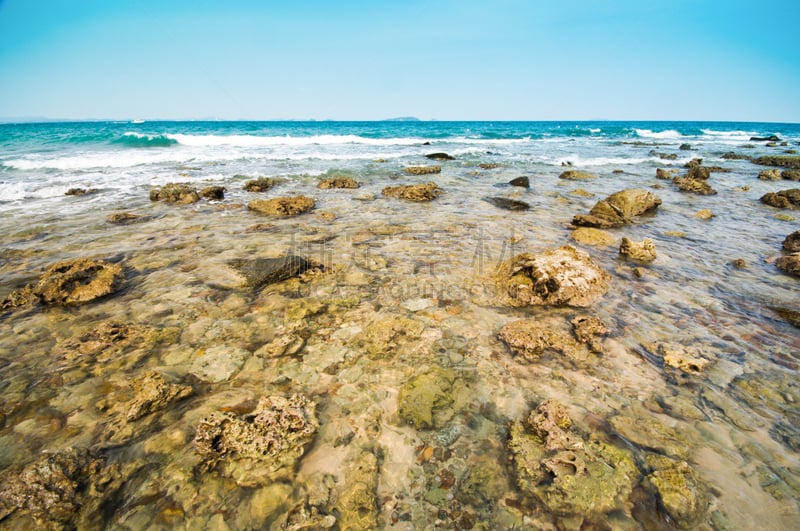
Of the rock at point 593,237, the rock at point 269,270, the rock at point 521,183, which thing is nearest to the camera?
the rock at point 269,270

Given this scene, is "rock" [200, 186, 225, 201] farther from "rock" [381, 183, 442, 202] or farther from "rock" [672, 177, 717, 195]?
"rock" [672, 177, 717, 195]

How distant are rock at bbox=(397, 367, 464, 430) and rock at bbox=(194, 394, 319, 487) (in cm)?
75

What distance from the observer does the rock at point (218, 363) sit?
10.3ft

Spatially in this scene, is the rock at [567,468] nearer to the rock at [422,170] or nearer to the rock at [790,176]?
the rock at [422,170]

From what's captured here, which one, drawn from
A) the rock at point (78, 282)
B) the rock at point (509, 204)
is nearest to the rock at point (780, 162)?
the rock at point (509, 204)

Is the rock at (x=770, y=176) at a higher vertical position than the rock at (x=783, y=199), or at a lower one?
higher

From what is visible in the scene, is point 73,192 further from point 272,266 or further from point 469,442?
→ point 469,442

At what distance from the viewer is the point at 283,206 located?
29.1 feet

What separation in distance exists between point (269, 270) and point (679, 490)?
479cm

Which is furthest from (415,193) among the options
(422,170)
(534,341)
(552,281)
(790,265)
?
(790,265)

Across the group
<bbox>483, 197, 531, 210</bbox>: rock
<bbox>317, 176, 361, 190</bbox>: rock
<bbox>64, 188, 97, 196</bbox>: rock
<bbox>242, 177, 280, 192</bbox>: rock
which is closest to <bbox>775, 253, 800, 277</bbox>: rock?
<bbox>483, 197, 531, 210</bbox>: rock

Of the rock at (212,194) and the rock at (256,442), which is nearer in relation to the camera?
the rock at (256,442)

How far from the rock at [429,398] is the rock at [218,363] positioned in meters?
1.61

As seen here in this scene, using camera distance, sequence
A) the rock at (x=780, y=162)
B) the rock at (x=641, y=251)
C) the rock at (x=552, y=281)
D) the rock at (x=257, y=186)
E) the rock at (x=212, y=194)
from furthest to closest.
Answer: the rock at (x=780, y=162) < the rock at (x=257, y=186) < the rock at (x=212, y=194) < the rock at (x=641, y=251) < the rock at (x=552, y=281)
